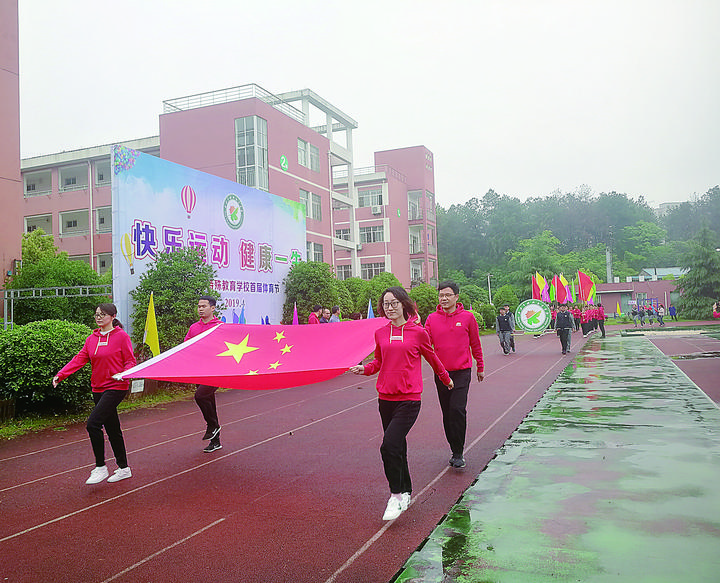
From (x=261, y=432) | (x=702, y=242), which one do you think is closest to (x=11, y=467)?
(x=261, y=432)

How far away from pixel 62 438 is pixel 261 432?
9.08ft

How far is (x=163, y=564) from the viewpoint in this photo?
4152mm

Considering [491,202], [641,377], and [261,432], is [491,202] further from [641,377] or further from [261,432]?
[261,432]

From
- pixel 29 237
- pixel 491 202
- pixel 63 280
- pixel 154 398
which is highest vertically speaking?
pixel 491 202

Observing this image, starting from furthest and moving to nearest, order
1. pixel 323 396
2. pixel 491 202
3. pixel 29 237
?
pixel 491 202, pixel 29 237, pixel 323 396

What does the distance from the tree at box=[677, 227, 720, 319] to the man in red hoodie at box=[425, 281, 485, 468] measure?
5343 centimetres

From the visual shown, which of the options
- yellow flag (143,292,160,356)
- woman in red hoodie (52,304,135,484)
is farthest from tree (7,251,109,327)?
woman in red hoodie (52,304,135,484)

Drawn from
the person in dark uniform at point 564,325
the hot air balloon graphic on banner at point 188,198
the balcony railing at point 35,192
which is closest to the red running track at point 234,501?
the hot air balloon graphic on banner at point 188,198

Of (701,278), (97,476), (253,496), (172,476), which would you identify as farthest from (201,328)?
(701,278)

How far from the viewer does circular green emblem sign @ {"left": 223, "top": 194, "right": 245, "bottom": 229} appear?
1689cm

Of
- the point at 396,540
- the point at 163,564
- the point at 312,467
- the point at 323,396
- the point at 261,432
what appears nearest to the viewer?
the point at 163,564

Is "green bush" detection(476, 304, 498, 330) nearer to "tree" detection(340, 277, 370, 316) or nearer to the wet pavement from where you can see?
"tree" detection(340, 277, 370, 316)

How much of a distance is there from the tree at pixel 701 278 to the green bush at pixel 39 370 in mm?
53499

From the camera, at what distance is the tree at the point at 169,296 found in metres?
13.5
